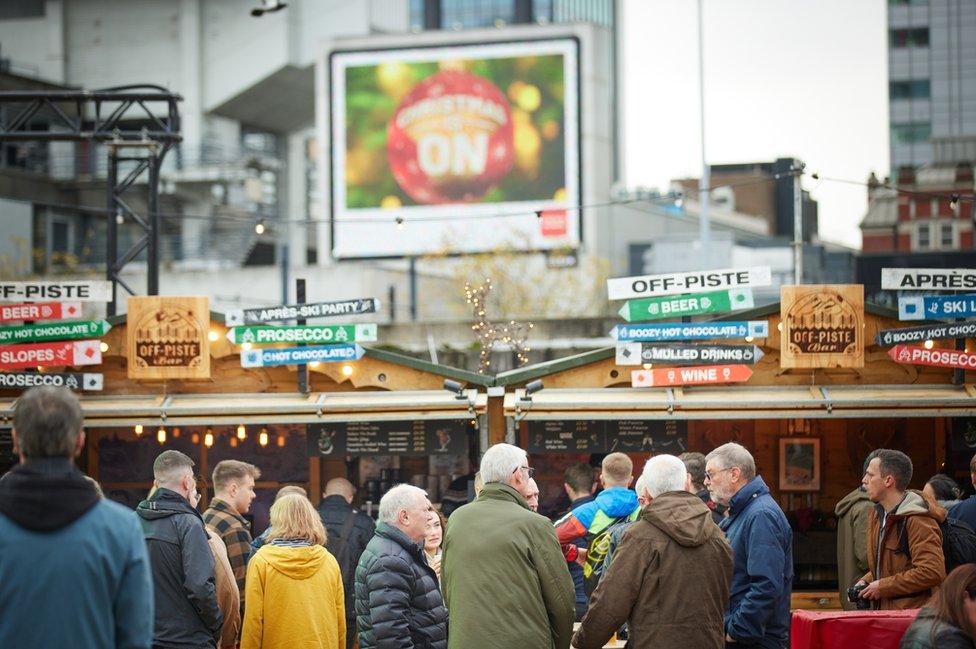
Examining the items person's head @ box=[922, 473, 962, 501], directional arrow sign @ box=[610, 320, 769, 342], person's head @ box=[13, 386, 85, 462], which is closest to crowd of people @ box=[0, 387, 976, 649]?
person's head @ box=[13, 386, 85, 462]

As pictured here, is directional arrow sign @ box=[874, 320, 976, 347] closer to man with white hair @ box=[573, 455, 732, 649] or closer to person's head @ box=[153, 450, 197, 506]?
man with white hair @ box=[573, 455, 732, 649]

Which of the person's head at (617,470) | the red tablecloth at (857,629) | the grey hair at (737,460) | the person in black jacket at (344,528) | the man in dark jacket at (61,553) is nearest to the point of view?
the man in dark jacket at (61,553)

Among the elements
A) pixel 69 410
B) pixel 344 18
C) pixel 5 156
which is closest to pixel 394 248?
pixel 344 18

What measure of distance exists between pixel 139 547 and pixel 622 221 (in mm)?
48804

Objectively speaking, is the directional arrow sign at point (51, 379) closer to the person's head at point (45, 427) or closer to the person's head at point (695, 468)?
the person's head at point (695, 468)

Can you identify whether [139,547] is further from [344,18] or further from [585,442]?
[344,18]

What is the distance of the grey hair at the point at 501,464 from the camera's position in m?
6.89

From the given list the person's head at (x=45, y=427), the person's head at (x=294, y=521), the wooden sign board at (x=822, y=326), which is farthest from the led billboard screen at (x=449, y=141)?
the person's head at (x=45, y=427)

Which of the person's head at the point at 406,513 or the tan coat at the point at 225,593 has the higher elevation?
the person's head at the point at 406,513

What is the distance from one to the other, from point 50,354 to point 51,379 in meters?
0.30

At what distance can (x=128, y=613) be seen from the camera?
4.59 metres

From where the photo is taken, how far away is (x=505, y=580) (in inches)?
Result: 261

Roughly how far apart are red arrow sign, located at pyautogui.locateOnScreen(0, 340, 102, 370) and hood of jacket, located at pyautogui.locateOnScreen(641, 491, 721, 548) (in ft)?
26.5

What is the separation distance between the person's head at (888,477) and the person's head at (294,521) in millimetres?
3309
